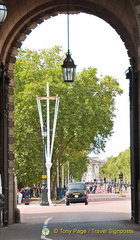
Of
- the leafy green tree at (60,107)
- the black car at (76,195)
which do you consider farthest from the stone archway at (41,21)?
the leafy green tree at (60,107)

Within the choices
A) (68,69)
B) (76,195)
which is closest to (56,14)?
(68,69)

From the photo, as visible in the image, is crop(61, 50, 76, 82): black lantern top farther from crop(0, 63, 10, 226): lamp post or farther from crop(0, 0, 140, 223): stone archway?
crop(0, 63, 10, 226): lamp post

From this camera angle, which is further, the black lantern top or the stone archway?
the stone archway

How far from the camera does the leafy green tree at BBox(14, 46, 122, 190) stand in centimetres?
5925

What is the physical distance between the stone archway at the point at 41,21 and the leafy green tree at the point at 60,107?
3501 centimetres

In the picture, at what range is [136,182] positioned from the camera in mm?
21422

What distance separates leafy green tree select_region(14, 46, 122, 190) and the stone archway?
3501cm

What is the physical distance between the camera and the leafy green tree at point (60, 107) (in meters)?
59.2

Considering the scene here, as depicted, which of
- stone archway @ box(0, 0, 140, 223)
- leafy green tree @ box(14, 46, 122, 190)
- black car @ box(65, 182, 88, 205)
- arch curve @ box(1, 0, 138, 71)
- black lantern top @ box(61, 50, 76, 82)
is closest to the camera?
black lantern top @ box(61, 50, 76, 82)

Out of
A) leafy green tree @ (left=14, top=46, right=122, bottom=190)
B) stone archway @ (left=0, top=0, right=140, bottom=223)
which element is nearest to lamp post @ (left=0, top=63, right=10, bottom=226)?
stone archway @ (left=0, top=0, right=140, bottom=223)

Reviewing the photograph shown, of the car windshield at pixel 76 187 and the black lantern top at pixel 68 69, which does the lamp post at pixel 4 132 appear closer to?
the black lantern top at pixel 68 69

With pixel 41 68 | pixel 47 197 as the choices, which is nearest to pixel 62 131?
pixel 41 68

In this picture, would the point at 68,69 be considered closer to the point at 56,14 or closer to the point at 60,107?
the point at 56,14

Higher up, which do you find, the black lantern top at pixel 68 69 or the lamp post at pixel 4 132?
the black lantern top at pixel 68 69
